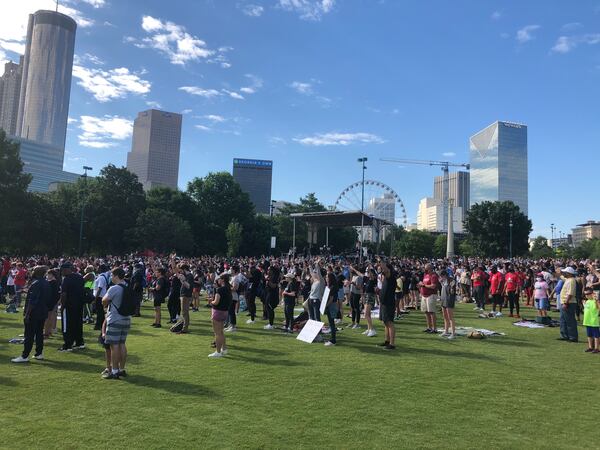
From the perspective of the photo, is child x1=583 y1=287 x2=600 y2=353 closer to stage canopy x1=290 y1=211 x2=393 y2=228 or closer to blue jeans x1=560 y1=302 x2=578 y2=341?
blue jeans x1=560 y1=302 x2=578 y2=341

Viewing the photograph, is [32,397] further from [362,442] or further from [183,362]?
[362,442]

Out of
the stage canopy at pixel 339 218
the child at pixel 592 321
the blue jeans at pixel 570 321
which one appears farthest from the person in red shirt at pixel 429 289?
the stage canopy at pixel 339 218

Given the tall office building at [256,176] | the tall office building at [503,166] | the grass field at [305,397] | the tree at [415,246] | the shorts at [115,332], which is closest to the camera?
the grass field at [305,397]

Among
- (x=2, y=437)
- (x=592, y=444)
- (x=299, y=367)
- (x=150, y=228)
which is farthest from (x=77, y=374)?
(x=150, y=228)

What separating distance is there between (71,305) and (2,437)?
4844 millimetres

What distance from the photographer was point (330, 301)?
1147cm

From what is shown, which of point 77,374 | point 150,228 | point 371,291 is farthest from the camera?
point 150,228

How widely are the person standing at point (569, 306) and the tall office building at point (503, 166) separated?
523 ft

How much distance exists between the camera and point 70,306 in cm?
961

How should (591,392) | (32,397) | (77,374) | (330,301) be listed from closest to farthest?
(32,397) → (591,392) → (77,374) → (330,301)

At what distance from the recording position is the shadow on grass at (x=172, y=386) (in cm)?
678

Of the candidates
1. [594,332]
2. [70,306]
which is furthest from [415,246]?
[70,306]

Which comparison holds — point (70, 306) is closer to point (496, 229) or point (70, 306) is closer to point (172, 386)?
point (172, 386)

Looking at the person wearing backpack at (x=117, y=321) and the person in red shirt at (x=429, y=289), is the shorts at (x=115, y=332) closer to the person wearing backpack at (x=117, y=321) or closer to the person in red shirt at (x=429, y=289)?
the person wearing backpack at (x=117, y=321)
